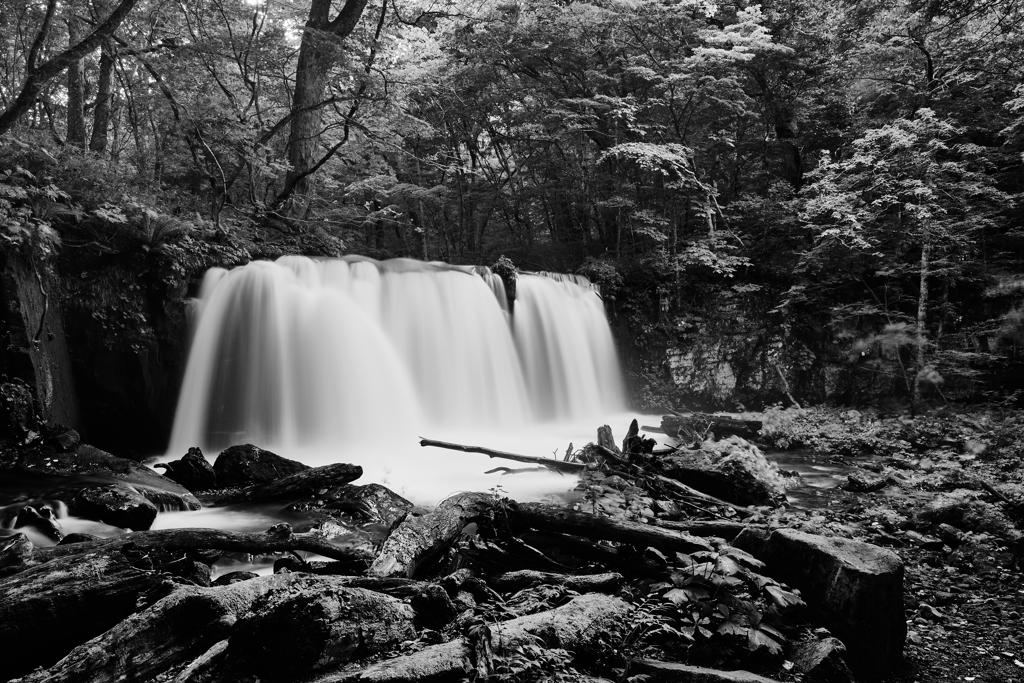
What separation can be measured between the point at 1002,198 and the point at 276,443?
13.8 metres

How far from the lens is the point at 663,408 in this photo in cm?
1404

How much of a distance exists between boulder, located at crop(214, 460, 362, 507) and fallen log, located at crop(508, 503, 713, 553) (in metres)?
2.89

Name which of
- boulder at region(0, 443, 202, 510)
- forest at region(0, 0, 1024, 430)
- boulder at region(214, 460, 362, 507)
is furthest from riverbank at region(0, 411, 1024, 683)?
forest at region(0, 0, 1024, 430)

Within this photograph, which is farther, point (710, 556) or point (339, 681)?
point (710, 556)

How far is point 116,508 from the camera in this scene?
4660 millimetres

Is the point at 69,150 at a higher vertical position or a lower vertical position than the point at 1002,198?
higher

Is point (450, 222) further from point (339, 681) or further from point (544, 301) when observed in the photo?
point (339, 681)

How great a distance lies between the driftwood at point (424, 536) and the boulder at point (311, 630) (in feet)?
1.53

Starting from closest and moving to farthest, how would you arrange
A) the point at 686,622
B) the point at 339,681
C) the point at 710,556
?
the point at 339,681 < the point at 686,622 < the point at 710,556

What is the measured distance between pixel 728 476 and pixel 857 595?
8.94 feet

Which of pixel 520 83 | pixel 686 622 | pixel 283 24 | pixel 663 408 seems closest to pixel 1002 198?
pixel 663 408

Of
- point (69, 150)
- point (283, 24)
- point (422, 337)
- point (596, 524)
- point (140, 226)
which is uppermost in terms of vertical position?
point (283, 24)

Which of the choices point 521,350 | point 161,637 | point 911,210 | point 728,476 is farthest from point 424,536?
point 911,210

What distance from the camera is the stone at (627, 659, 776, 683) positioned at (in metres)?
2.27
